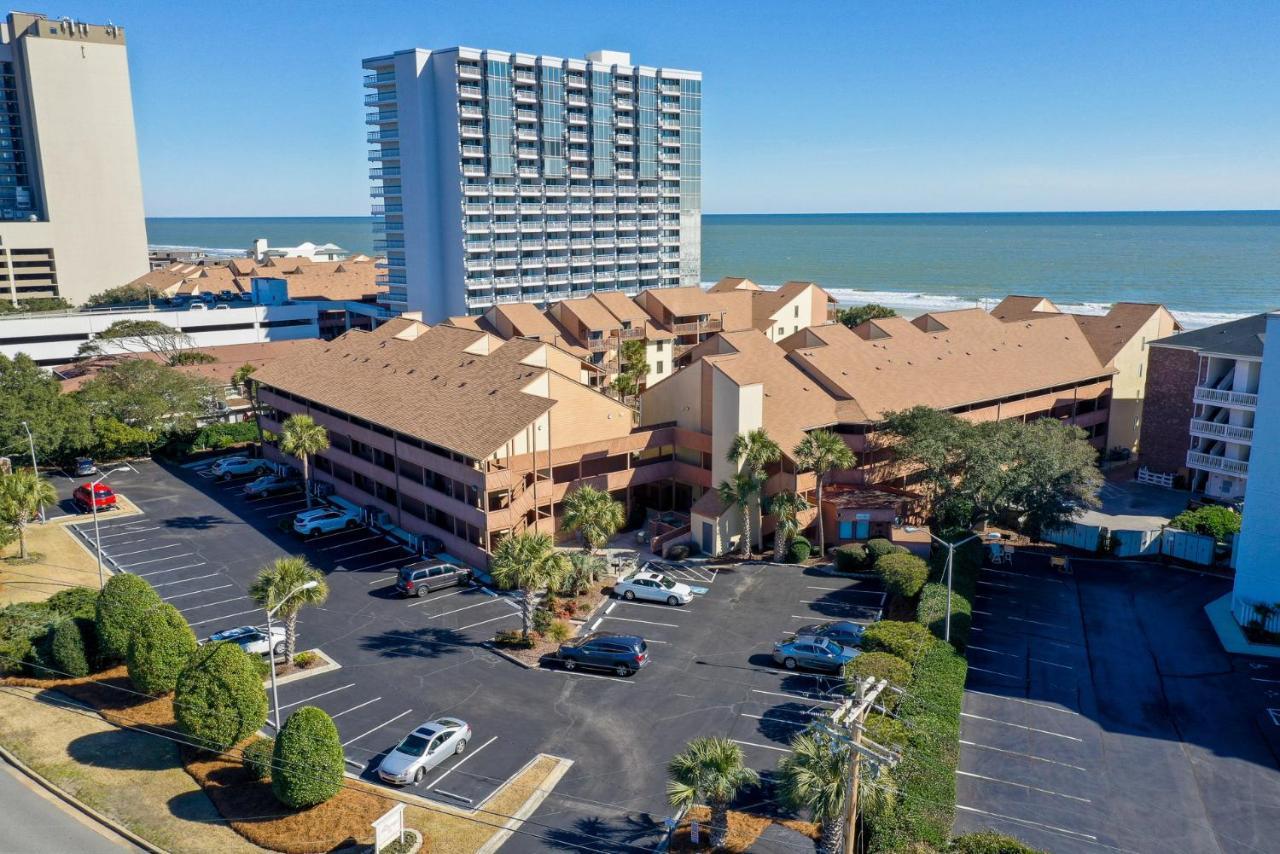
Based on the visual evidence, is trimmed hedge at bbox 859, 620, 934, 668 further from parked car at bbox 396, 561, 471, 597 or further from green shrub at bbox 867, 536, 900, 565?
parked car at bbox 396, 561, 471, 597

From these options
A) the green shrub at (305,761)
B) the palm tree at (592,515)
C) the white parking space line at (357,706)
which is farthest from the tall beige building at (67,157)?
the green shrub at (305,761)

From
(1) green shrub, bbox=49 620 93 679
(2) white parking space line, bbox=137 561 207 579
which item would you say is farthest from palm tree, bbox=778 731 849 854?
(2) white parking space line, bbox=137 561 207 579

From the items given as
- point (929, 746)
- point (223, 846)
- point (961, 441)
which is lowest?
point (223, 846)

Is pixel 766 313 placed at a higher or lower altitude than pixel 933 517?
higher

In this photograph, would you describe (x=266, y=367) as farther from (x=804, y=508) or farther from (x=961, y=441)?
(x=961, y=441)

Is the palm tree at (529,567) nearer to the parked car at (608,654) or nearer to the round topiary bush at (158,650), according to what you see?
the parked car at (608,654)

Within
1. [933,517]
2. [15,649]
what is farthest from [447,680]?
[933,517]
